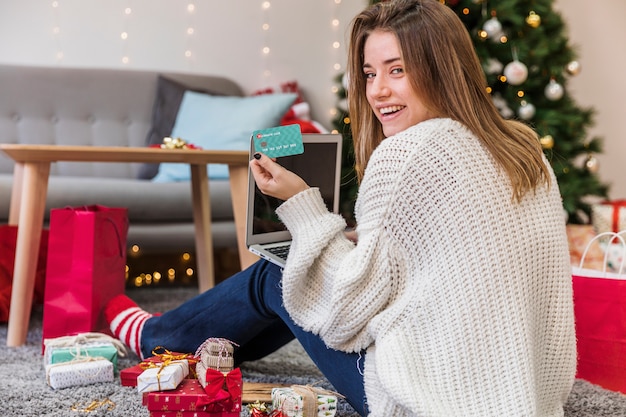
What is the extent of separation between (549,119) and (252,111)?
1.14 meters

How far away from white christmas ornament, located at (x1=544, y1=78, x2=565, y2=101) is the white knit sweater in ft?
5.95

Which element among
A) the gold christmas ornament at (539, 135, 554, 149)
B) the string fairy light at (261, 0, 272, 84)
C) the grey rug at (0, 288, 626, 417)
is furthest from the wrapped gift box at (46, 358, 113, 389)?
the string fairy light at (261, 0, 272, 84)

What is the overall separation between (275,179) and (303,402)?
36cm

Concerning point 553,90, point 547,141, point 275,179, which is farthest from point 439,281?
point 553,90

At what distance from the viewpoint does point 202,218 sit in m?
2.29

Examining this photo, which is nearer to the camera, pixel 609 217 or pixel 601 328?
pixel 601 328

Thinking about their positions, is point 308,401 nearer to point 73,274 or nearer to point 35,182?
point 73,274

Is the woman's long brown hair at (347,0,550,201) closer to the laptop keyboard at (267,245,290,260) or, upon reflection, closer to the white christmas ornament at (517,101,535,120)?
the laptop keyboard at (267,245,290,260)

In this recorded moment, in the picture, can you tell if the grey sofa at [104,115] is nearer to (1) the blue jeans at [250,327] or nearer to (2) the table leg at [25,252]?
(2) the table leg at [25,252]

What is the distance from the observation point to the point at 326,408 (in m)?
1.21

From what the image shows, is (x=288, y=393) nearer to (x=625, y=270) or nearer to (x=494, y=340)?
(x=494, y=340)

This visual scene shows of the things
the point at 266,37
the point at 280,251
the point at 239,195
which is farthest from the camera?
the point at 266,37

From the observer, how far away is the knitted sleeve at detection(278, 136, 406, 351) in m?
0.98

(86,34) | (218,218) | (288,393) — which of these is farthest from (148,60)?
(288,393)
